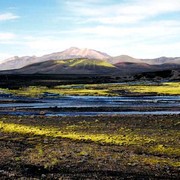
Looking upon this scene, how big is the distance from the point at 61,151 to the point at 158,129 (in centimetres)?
1189

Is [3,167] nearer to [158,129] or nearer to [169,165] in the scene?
[169,165]

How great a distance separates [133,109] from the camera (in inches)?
2144

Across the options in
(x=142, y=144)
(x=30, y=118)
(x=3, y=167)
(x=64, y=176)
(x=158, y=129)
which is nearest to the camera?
(x=64, y=176)

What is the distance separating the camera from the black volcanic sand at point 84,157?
21.2 meters

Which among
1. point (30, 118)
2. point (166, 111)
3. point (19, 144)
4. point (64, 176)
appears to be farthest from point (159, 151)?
point (166, 111)

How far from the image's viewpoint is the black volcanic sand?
833 inches

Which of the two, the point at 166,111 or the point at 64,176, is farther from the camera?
the point at 166,111

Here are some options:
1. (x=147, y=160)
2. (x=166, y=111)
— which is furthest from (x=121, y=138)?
(x=166, y=111)

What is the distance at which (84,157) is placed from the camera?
2469cm

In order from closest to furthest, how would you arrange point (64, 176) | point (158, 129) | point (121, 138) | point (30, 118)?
point (64, 176)
point (121, 138)
point (158, 129)
point (30, 118)

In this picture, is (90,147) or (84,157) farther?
(90,147)

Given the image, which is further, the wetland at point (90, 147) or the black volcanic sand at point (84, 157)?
the wetland at point (90, 147)

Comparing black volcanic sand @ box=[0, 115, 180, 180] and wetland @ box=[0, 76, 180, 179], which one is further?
wetland @ box=[0, 76, 180, 179]

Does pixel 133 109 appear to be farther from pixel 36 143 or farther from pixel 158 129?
pixel 36 143
